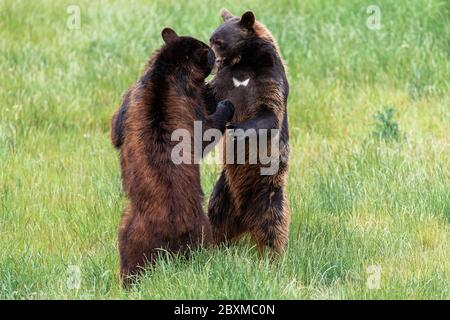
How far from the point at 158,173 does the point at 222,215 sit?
118cm

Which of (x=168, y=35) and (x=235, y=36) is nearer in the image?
(x=168, y=35)

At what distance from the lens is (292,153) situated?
833 centimetres

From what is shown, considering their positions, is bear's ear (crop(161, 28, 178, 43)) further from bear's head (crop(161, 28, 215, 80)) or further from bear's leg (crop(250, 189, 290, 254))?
bear's leg (crop(250, 189, 290, 254))

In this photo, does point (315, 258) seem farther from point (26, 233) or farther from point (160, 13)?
point (160, 13)

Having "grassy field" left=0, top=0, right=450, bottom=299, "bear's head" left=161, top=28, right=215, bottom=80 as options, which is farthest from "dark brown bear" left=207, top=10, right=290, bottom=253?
"bear's head" left=161, top=28, right=215, bottom=80

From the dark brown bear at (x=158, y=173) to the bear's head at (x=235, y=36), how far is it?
2.05 feet

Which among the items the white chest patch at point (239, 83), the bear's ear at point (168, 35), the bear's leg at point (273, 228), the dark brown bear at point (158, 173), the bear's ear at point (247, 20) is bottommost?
the bear's leg at point (273, 228)

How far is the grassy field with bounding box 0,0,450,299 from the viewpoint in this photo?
5.62m

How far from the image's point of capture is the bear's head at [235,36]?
618 cm

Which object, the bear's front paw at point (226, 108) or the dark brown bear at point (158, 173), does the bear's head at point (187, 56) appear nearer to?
the dark brown bear at point (158, 173)

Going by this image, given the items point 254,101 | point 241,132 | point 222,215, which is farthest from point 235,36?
point 222,215

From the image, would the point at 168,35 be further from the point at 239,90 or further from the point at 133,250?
the point at 133,250

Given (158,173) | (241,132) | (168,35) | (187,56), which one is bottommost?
(158,173)

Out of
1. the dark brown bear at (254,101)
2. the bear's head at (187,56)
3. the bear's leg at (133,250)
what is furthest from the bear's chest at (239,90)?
the bear's leg at (133,250)
